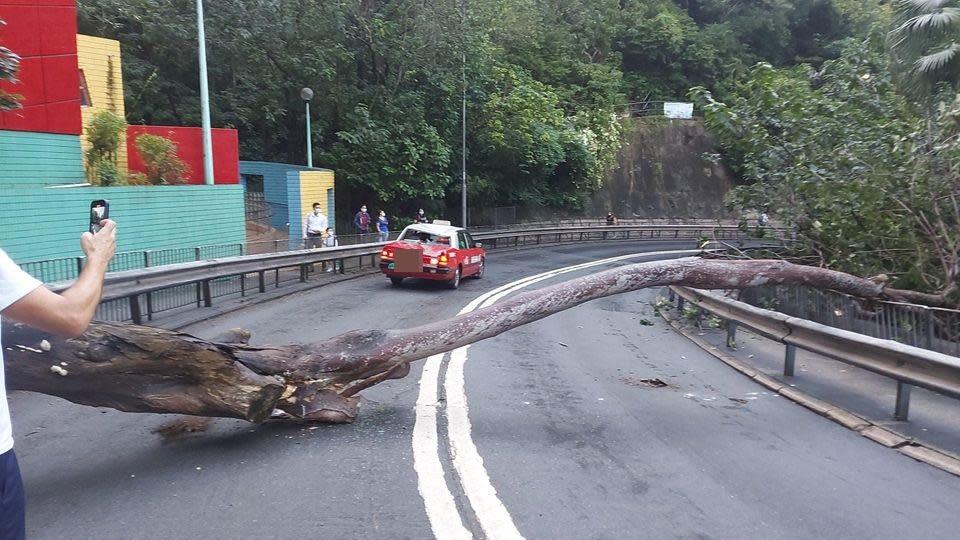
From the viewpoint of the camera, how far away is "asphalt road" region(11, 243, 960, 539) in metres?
4.23

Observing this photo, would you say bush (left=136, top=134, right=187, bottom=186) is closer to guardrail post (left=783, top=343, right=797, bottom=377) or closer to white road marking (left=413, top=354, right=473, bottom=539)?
white road marking (left=413, top=354, right=473, bottom=539)

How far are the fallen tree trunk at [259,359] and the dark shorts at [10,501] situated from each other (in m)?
2.16

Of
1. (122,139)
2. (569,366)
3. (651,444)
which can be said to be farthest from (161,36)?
(651,444)

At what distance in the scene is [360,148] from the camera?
28891 mm

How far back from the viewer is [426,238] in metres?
17.7

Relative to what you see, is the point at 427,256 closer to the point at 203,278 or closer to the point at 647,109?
the point at 203,278

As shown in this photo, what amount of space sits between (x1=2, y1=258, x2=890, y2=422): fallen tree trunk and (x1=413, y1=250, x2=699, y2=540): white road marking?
0.64m

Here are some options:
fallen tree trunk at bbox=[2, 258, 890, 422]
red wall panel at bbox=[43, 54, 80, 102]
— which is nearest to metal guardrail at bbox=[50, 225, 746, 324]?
fallen tree trunk at bbox=[2, 258, 890, 422]

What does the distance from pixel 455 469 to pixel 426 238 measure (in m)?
12.9

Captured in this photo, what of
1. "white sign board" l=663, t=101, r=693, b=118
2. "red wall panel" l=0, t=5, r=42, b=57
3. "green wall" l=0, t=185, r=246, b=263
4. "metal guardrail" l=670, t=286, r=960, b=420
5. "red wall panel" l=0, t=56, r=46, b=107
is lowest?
"metal guardrail" l=670, t=286, r=960, b=420

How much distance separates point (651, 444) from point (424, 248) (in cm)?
1168

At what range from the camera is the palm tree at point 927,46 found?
12.1 m

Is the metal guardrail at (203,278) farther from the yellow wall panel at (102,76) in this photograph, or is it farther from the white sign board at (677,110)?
the white sign board at (677,110)

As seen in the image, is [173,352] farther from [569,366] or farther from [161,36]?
[161,36]
